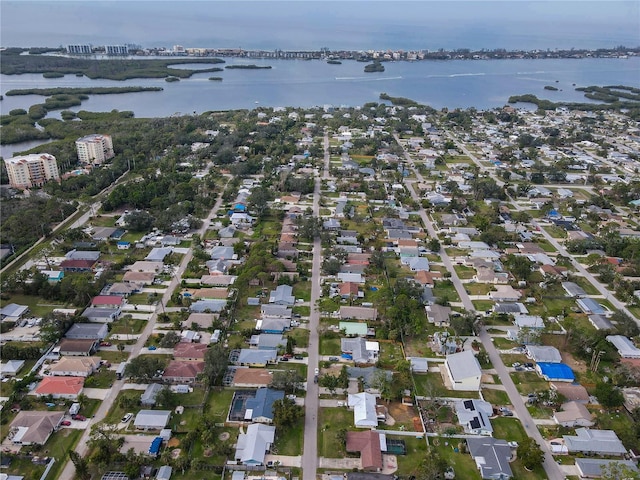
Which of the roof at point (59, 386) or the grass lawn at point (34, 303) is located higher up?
the grass lawn at point (34, 303)

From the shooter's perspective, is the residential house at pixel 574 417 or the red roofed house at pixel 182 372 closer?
the residential house at pixel 574 417

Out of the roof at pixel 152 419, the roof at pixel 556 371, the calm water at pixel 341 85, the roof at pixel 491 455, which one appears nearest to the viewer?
the roof at pixel 491 455

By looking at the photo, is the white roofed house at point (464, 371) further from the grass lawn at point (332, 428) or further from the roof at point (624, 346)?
the roof at point (624, 346)

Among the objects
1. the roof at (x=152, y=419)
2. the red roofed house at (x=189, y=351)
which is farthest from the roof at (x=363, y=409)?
the roof at (x=152, y=419)

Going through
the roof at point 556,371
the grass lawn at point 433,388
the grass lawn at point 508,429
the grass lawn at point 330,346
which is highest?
the roof at point 556,371

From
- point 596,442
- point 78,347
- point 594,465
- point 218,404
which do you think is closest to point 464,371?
point 596,442

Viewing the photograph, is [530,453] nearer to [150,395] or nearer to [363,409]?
[363,409]

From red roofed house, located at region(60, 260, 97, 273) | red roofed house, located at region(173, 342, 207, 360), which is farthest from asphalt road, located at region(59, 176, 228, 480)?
red roofed house, located at region(60, 260, 97, 273)

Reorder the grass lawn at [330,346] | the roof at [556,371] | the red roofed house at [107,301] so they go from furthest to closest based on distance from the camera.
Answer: the red roofed house at [107,301], the grass lawn at [330,346], the roof at [556,371]
